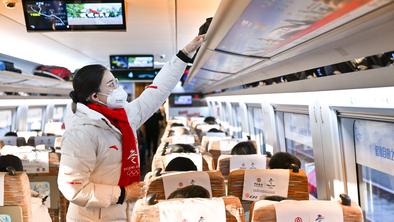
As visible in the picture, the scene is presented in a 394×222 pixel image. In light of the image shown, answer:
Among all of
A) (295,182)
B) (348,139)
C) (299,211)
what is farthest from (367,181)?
(299,211)

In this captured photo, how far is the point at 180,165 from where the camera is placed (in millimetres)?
3945

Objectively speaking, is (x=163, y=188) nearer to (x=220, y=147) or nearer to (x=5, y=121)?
(x=220, y=147)

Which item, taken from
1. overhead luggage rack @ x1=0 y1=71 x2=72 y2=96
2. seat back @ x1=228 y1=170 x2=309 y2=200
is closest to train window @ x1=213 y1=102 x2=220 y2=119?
overhead luggage rack @ x1=0 y1=71 x2=72 y2=96

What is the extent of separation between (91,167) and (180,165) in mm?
1518

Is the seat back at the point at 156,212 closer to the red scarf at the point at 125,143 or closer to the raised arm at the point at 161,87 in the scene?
the red scarf at the point at 125,143

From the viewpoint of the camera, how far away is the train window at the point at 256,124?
8.47 meters

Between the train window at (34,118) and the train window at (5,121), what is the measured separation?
4.55ft

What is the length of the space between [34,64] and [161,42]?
3.68 meters

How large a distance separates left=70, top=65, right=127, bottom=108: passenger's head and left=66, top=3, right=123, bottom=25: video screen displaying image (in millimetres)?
1569

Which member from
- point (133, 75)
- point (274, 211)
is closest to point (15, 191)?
point (274, 211)

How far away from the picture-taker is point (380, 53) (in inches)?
92.0

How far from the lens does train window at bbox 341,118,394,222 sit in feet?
10.6

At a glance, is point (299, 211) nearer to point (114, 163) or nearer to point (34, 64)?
point (114, 163)

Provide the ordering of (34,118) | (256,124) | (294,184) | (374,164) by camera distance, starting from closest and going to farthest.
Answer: (294,184) < (374,164) < (256,124) < (34,118)
